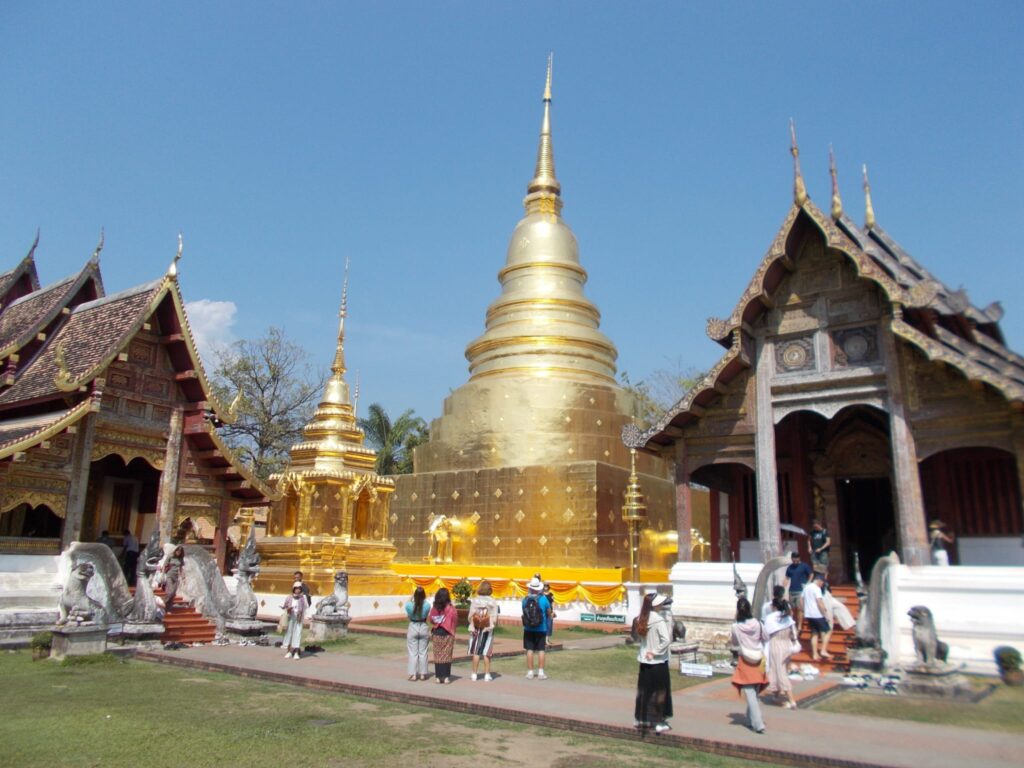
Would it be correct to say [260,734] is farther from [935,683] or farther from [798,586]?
[798,586]

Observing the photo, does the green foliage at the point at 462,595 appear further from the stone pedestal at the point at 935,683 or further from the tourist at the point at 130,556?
the stone pedestal at the point at 935,683

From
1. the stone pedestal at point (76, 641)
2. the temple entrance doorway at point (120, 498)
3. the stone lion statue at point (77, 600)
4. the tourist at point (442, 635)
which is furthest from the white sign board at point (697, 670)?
the temple entrance doorway at point (120, 498)

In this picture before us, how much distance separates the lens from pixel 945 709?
8633 mm

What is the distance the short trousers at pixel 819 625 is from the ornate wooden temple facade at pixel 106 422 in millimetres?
10919

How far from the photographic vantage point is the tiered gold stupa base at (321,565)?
20.8 meters

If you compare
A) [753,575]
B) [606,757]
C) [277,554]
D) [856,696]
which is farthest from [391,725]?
[277,554]

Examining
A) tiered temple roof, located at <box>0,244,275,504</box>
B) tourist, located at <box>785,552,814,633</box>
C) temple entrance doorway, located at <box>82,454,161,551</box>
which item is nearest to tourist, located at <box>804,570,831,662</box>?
tourist, located at <box>785,552,814,633</box>

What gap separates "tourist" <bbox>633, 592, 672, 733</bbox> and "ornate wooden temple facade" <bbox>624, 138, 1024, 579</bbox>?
607cm

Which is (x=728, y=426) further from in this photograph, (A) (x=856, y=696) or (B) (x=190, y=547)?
(B) (x=190, y=547)

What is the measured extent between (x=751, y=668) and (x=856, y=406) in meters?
7.54

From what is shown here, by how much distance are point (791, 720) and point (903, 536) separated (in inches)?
199

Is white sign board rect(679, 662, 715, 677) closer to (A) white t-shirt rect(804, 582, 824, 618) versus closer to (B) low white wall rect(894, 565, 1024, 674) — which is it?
(A) white t-shirt rect(804, 582, 824, 618)

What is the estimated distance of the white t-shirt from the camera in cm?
1101

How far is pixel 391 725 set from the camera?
7.67 m
